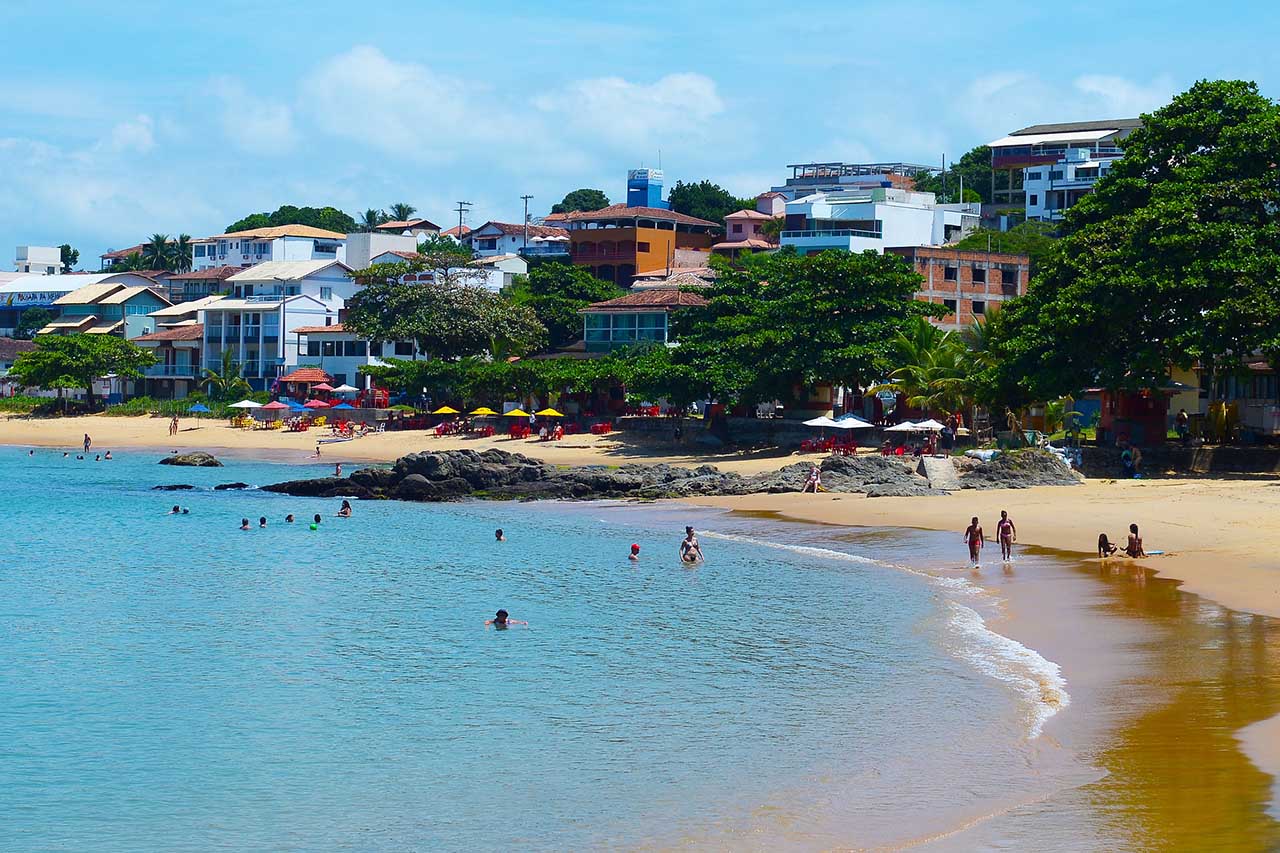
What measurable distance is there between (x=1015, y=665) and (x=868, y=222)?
71.9 metres

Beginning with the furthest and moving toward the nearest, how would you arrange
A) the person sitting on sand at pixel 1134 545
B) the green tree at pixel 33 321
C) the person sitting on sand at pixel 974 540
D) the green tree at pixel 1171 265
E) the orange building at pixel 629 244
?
the green tree at pixel 33 321, the orange building at pixel 629 244, the green tree at pixel 1171 265, the person sitting on sand at pixel 974 540, the person sitting on sand at pixel 1134 545

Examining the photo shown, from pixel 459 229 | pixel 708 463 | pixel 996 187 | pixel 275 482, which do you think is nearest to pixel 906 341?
pixel 708 463

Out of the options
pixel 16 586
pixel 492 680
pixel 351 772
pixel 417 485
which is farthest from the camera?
pixel 417 485

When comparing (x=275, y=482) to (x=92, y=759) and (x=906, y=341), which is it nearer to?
(x=906, y=341)

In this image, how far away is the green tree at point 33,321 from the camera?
124650 millimetres

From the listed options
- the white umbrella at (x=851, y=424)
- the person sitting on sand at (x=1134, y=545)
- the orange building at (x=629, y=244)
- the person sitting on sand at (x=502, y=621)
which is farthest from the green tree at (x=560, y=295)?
the person sitting on sand at (x=502, y=621)

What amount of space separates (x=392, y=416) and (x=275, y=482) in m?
21.3

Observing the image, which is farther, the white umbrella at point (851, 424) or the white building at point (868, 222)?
the white building at point (868, 222)

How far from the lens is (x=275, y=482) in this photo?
6184cm

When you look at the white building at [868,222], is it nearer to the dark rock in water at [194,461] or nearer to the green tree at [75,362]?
the dark rock in water at [194,461]

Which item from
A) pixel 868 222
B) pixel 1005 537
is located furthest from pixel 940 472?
pixel 868 222

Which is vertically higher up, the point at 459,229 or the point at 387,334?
the point at 459,229

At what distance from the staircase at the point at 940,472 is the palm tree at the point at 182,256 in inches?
4204

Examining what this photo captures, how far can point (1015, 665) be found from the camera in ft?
73.3
